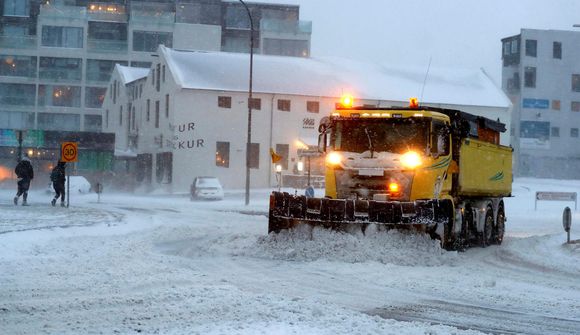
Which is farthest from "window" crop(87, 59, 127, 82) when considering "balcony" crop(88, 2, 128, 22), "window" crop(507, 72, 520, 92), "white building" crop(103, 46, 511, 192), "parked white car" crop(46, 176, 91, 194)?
"window" crop(507, 72, 520, 92)

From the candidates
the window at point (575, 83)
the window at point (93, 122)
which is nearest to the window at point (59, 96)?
the window at point (93, 122)

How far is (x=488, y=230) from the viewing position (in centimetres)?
1989

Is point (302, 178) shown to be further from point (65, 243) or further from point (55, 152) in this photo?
point (65, 243)

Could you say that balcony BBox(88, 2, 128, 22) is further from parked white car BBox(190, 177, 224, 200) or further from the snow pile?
the snow pile

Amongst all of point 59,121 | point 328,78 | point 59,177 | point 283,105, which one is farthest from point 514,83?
point 59,177

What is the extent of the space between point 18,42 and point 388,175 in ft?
232

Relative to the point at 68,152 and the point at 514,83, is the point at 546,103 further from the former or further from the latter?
the point at 68,152

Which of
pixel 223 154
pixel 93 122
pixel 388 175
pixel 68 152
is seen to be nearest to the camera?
pixel 388 175

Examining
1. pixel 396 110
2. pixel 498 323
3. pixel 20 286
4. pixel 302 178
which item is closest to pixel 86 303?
pixel 20 286

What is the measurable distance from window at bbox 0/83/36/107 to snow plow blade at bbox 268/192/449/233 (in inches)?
2741

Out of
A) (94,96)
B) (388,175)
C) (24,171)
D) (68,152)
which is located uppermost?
(94,96)

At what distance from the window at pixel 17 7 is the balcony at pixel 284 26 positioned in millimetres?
26141

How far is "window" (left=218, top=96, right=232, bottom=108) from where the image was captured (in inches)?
2132

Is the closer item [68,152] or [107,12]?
[68,152]
